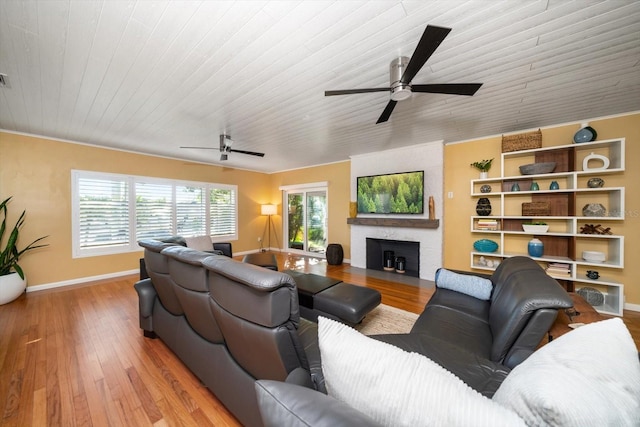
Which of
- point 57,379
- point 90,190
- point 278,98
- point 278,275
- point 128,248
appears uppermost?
point 278,98

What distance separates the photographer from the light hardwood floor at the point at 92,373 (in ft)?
4.79

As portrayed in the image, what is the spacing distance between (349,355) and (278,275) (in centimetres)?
46

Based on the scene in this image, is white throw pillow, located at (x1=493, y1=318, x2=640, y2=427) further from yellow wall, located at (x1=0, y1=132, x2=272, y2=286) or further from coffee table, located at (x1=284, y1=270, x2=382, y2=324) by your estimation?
yellow wall, located at (x1=0, y1=132, x2=272, y2=286)

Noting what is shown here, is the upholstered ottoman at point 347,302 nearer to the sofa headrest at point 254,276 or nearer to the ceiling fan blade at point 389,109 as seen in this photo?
the sofa headrest at point 254,276

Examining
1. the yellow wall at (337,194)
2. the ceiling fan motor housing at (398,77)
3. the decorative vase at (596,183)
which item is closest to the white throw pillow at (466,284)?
the ceiling fan motor housing at (398,77)

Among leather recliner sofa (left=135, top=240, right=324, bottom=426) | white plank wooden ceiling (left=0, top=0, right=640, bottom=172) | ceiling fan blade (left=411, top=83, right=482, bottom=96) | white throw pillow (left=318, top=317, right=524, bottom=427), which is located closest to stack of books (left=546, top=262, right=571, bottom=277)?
white plank wooden ceiling (left=0, top=0, right=640, bottom=172)

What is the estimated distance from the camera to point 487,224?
3746mm

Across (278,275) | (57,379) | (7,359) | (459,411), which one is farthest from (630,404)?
A: (7,359)

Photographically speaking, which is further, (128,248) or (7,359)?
(128,248)

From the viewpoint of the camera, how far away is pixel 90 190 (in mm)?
4129

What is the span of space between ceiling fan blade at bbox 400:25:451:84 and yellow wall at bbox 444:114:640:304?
2949 mm

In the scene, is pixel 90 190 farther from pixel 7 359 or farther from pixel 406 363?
pixel 406 363

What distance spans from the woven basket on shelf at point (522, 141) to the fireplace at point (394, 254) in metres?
2.09

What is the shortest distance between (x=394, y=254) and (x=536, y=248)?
2.19 metres
